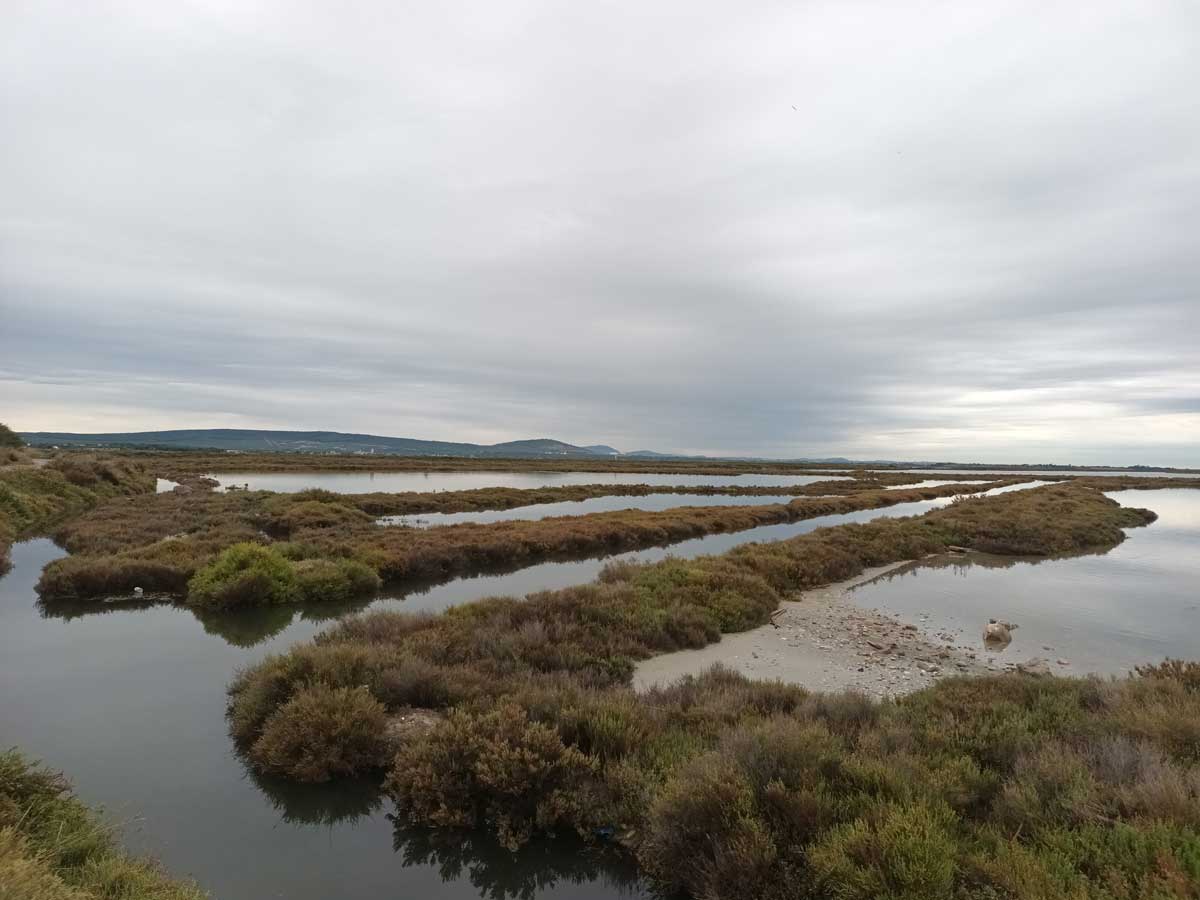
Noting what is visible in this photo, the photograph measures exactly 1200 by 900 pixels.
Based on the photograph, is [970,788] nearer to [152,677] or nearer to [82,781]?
[82,781]

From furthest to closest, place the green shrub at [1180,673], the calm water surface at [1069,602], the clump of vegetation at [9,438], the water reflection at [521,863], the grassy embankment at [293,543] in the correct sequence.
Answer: the clump of vegetation at [9,438] < the grassy embankment at [293,543] < the calm water surface at [1069,602] < the green shrub at [1180,673] < the water reflection at [521,863]

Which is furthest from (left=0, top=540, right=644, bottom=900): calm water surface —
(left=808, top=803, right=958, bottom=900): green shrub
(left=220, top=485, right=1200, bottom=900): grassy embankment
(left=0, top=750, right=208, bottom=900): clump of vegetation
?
(left=808, top=803, right=958, bottom=900): green shrub

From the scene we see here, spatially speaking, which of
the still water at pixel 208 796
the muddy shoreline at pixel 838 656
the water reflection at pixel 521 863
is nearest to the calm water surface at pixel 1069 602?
the muddy shoreline at pixel 838 656

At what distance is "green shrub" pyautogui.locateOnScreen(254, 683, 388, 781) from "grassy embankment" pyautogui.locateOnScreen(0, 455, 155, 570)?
1655 centimetres

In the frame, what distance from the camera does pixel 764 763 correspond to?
17.6 feet

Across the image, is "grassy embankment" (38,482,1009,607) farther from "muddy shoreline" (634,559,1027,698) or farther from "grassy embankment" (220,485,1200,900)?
"muddy shoreline" (634,559,1027,698)

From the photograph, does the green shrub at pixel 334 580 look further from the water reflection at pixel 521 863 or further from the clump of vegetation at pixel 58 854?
the water reflection at pixel 521 863

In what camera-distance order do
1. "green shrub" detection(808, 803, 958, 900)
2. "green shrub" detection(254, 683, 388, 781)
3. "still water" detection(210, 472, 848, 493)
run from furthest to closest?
"still water" detection(210, 472, 848, 493)
"green shrub" detection(254, 683, 388, 781)
"green shrub" detection(808, 803, 958, 900)

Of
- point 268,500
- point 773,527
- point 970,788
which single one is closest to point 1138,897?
point 970,788

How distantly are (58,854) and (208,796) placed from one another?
100 inches

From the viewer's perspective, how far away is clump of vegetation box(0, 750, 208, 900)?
340 cm

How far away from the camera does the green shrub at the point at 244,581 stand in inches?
557

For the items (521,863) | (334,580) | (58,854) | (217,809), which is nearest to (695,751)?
(521,863)

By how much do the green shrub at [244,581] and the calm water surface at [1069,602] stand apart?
1567cm
